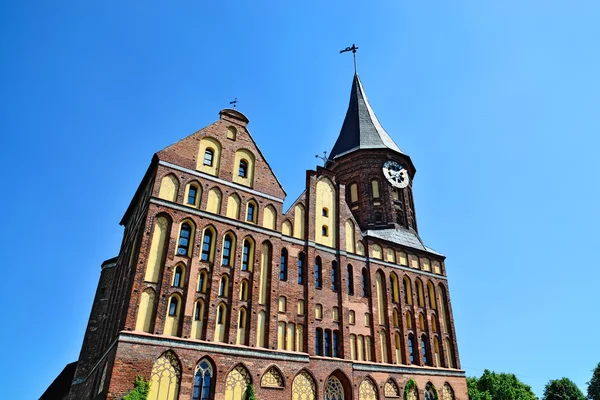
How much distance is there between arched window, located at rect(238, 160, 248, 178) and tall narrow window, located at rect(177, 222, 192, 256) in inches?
195

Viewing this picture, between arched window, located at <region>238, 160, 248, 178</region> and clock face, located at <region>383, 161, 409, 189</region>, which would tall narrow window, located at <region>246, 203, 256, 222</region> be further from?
clock face, located at <region>383, 161, 409, 189</region>

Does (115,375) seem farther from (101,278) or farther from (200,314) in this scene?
(101,278)

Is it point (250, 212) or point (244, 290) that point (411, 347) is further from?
point (250, 212)

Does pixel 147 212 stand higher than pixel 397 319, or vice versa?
pixel 147 212

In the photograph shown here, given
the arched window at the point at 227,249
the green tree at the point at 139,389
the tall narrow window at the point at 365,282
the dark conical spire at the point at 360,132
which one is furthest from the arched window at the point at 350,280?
the green tree at the point at 139,389

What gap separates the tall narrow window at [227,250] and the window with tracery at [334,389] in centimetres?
862

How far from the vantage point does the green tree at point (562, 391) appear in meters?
47.1

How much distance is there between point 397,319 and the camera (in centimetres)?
2825

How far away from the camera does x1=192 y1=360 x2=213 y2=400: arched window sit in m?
19.1

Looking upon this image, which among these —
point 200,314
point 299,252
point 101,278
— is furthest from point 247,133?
point 101,278

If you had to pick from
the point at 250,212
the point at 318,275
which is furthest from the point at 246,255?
the point at 318,275

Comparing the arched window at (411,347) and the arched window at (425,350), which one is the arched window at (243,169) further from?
the arched window at (425,350)

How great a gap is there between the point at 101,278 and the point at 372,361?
18.9 m

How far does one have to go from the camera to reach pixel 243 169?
26.0m
